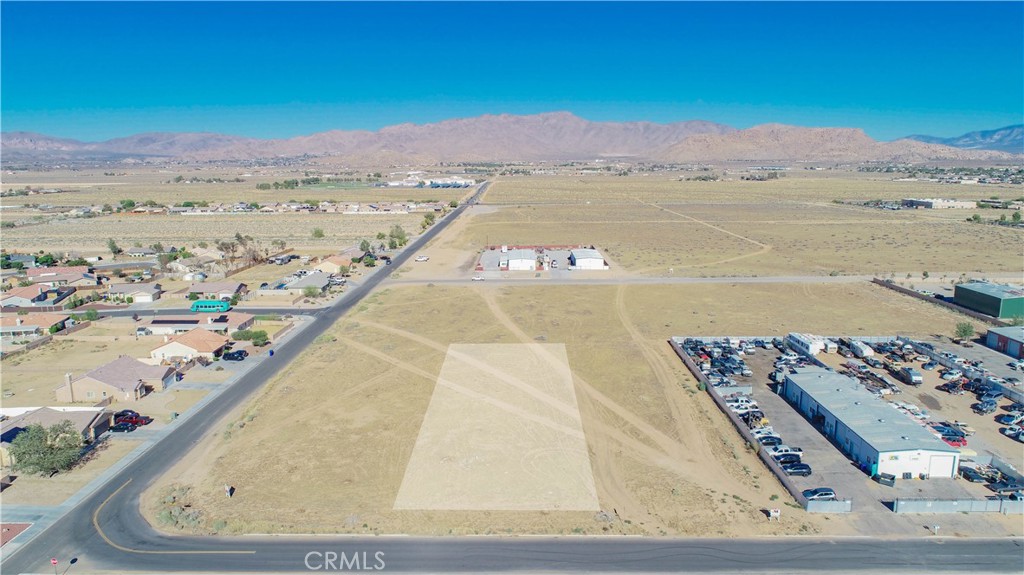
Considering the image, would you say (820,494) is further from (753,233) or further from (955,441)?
(753,233)

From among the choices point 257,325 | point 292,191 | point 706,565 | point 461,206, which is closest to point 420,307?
point 257,325

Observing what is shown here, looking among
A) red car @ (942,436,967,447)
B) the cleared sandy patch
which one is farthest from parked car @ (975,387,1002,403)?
the cleared sandy patch

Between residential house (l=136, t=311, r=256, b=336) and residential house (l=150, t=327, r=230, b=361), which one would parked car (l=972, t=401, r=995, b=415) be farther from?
residential house (l=136, t=311, r=256, b=336)

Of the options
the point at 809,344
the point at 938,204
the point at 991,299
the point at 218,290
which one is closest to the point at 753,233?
the point at 991,299

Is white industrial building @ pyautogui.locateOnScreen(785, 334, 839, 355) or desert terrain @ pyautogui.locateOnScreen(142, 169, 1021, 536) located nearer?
desert terrain @ pyautogui.locateOnScreen(142, 169, 1021, 536)

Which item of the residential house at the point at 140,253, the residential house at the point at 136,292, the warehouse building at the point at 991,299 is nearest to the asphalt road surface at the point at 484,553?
the warehouse building at the point at 991,299
